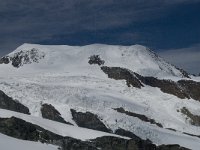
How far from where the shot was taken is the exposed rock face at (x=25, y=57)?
123188 mm

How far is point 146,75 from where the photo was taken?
115 meters

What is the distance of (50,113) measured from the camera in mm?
80312

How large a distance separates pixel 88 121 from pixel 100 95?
45.3ft

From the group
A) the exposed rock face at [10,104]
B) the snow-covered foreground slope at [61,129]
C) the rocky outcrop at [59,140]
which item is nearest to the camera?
the rocky outcrop at [59,140]

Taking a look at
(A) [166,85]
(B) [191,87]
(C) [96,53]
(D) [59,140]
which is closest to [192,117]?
(A) [166,85]

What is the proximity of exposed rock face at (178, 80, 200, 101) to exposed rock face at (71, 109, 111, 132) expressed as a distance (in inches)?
1325

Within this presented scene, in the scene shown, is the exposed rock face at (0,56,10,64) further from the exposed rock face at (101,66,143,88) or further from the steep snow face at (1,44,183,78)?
the exposed rock face at (101,66,143,88)

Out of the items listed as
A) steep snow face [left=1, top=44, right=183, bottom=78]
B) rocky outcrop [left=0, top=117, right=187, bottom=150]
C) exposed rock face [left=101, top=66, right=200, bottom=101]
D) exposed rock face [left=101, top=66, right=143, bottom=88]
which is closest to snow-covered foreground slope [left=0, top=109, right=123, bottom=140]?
rocky outcrop [left=0, top=117, right=187, bottom=150]

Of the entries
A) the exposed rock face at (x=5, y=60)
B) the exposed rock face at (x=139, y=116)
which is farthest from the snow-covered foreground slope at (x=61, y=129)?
the exposed rock face at (x=5, y=60)

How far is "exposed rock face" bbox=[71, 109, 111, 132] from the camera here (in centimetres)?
7750

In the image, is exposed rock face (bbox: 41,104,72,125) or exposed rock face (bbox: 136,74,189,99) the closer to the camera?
exposed rock face (bbox: 41,104,72,125)

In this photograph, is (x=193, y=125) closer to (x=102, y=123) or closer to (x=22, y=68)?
(x=102, y=123)

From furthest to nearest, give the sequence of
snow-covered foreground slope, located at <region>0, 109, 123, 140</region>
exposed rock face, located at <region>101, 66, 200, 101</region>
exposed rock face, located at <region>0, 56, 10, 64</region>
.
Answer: exposed rock face, located at <region>0, 56, 10, 64</region>
exposed rock face, located at <region>101, 66, 200, 101</region>
snow-covered foreground slope, located at <region>0, 109, 123, 140</region>

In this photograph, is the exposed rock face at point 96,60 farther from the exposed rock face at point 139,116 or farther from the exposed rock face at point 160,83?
the exposed rock face at point 139,116
